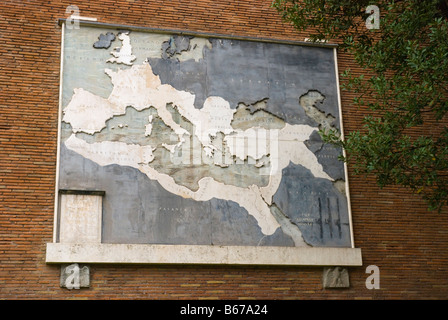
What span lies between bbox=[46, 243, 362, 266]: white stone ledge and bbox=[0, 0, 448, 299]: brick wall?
0.17 metres

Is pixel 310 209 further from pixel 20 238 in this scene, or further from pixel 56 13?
pixel 56 13

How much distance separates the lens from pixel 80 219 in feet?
31.3

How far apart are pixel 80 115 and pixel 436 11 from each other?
559cm

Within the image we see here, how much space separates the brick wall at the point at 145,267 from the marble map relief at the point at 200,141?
314 mm

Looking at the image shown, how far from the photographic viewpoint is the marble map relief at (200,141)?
994 centimetres

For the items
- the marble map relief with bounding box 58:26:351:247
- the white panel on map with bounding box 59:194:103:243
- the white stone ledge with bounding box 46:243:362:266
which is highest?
the marble map relief with bounding box 58:26:351:247

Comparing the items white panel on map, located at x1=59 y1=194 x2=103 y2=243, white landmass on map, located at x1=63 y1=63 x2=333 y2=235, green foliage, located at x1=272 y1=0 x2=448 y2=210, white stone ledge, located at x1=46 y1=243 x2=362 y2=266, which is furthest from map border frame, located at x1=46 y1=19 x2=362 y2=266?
green foliage, located at x1=272 y1=0 x2=448 y2=210

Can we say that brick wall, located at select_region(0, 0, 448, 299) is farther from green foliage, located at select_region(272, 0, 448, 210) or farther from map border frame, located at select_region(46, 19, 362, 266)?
green foliage, located at select_region(272, 0, 448, 210)

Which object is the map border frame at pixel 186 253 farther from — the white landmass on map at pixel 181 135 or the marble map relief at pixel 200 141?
the white landmass on map at pixel 181 135

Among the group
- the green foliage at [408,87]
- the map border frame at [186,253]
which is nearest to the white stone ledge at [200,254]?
the map border frame at [186,253]

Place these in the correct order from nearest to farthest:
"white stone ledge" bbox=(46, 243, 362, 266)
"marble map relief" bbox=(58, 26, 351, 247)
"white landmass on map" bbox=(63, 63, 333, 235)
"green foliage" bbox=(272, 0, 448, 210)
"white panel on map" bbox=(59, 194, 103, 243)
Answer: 1. "green foliage" bbox=(272, 0, 448, 210)
2. "white stone ledge" bbox=(46, 243, 362, 266)
3. "white panel on map" bbox=(59, 194, 103, 243)
4. "marble map relief" bbox=(58, 26, 351, 247)
5. "white landmass on map" bbox=(63, 63, 333, 235)

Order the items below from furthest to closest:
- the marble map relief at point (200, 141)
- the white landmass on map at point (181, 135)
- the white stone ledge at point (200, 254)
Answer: the white landmass on map at point (181, 135), the marble map relief at point (200, 141), the white stone ledge at point (200, 254)

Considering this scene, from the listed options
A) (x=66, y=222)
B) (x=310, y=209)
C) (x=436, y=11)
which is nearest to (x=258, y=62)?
(x=310, y=209)

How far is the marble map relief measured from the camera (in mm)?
9938
